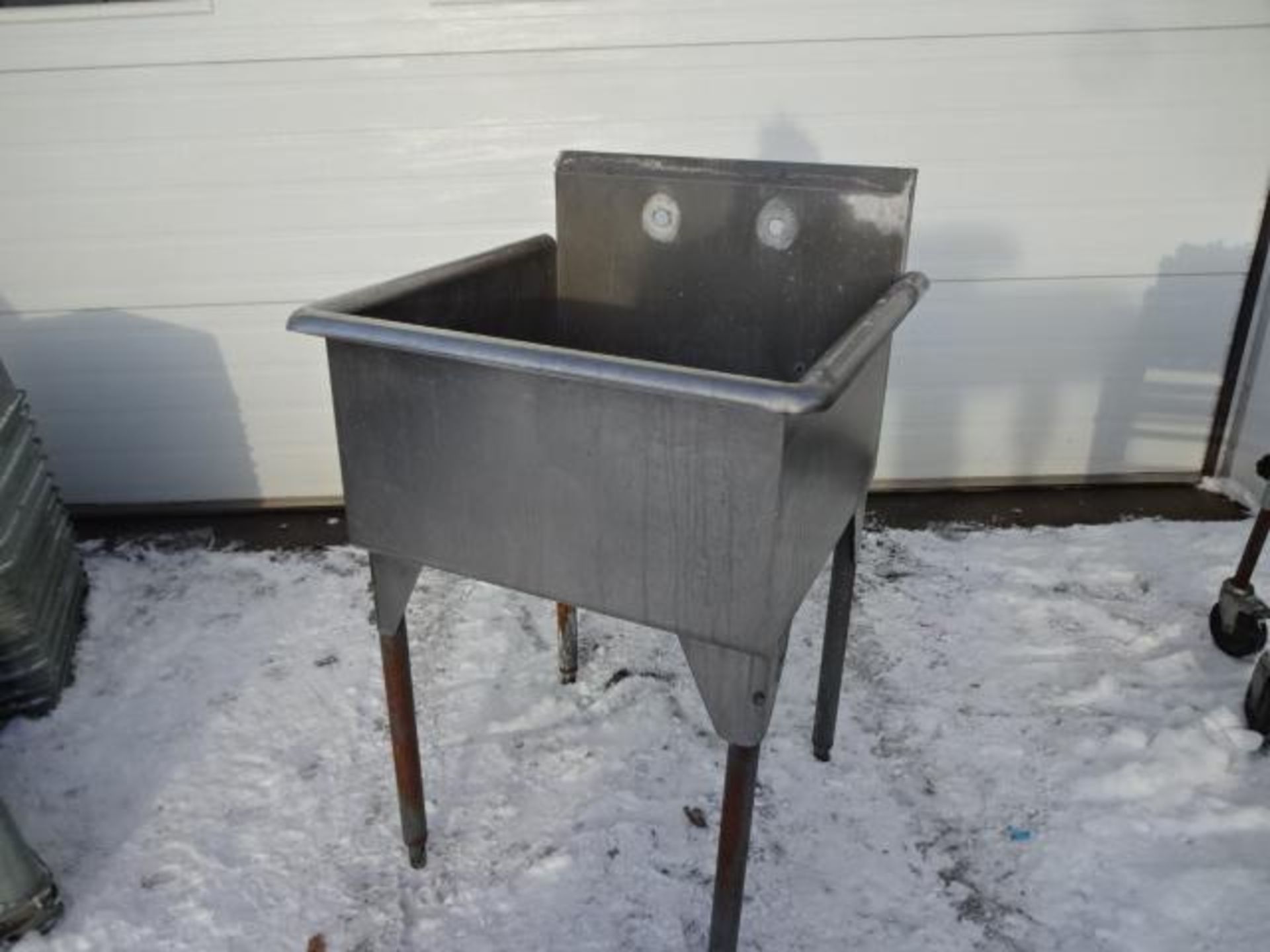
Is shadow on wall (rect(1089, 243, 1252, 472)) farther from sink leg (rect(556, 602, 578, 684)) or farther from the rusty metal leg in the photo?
the rusty metal leg

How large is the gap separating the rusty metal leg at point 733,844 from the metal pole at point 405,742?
2.06 ft

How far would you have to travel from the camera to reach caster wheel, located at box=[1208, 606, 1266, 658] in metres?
2.48

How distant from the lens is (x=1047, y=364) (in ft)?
11.5

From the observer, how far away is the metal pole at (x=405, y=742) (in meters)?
1.68

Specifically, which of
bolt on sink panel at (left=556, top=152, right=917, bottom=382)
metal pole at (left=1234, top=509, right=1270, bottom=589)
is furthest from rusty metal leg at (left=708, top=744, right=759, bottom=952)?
metal pole at (left=1234, top=509, right=1270, bottom=589)

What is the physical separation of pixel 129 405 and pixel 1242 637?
3744 millimetres

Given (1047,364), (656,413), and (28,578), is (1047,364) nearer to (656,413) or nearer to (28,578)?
(656,413)

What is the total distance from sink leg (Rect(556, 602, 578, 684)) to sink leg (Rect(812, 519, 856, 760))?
660 millimetres

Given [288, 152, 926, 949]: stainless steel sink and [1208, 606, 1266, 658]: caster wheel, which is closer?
[288, 152, 926, 949]: stainless steel sink

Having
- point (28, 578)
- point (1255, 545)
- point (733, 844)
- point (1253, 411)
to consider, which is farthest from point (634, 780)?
point (1253, 411)

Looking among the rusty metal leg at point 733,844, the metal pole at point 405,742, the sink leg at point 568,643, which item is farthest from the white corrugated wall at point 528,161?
the rusty metal leg at point 733,844

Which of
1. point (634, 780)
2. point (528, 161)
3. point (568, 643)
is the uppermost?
point (528, 161)

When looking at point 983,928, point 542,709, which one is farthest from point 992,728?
point 542,709

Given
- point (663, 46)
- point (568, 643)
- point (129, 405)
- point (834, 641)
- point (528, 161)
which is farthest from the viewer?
point (129, 405)
